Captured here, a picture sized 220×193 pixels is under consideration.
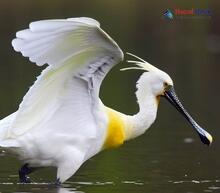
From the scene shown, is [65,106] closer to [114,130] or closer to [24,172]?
[114,130]

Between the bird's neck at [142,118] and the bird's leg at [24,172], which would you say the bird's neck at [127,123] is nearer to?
the bird's neck at [142,118]

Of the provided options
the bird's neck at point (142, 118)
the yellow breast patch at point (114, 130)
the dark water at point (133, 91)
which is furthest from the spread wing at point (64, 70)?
the dark water at point (133, 91)

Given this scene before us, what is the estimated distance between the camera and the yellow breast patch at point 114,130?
11.6 meters

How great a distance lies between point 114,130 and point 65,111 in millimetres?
585

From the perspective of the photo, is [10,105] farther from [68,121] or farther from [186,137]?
[68,121]

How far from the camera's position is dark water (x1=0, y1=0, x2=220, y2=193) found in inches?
472

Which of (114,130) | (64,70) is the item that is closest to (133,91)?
(114,130)

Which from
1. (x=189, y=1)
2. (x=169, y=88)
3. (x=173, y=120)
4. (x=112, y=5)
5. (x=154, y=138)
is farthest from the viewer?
(x=112, y=5)

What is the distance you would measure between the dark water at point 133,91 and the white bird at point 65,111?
1.30 ft

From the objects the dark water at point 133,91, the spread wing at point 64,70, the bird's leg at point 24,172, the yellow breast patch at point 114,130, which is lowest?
the dark water at point 133,91

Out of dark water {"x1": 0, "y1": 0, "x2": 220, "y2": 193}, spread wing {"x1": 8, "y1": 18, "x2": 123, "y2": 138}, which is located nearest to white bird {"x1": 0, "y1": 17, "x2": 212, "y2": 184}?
spread wing {"x1": 8, "y1": 18, "x2": 123, "y2": 138}

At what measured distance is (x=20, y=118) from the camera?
1121 centimetres

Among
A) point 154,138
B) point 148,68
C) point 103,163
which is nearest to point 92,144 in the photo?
point 148,68

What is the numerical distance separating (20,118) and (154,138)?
4487 millimetres
